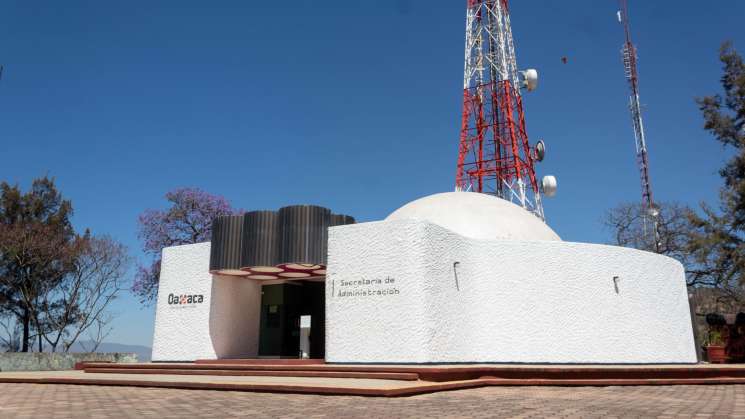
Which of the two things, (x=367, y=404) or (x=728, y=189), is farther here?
(x=728, y=189)

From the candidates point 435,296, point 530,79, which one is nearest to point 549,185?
point 530,79

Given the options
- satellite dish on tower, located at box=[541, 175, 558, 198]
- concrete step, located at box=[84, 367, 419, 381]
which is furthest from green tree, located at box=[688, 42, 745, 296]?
concrete step, located at box=[84, 367, 419, 381]

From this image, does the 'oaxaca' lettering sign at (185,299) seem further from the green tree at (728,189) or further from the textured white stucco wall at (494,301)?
the green tree at (728,189)

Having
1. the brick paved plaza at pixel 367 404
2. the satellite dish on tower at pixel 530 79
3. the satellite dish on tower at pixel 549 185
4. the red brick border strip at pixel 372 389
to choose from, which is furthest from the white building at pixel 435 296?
the satellite dish on tower at pixel 530 79

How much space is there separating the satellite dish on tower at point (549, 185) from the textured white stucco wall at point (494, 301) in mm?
7493

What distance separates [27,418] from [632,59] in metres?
37.3

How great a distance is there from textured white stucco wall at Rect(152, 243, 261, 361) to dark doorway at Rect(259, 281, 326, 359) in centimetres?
57

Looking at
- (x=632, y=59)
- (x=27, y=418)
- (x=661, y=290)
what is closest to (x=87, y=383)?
(x=27, y=418)

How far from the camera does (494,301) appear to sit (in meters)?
14.5

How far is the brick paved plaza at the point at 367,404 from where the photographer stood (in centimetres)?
671

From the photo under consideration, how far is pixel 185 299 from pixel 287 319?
131 inches

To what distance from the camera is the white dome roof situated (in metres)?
16.1

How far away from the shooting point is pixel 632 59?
113 feet

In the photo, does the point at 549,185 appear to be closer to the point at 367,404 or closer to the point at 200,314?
the point at 200,314
